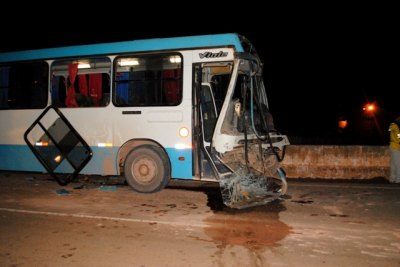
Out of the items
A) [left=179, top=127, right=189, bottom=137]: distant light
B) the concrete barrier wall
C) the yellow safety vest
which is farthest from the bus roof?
the yellow safety vest

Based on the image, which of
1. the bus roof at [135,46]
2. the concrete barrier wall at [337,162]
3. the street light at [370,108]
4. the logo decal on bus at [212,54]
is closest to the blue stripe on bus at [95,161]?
the logo decal on bus at [212,54]

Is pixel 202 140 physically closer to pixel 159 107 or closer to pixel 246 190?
pixel 159 107

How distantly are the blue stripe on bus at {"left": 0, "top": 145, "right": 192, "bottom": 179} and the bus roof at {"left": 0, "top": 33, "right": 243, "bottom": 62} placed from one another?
7.41 feet

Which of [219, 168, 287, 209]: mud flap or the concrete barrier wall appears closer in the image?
[219, 168, 287, 209]: mud flap

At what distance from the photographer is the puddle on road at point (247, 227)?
5.32 metres

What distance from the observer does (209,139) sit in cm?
829

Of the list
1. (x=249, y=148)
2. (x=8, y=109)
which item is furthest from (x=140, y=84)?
(x=8, y=109)

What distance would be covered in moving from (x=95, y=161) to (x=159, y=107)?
2.11 m

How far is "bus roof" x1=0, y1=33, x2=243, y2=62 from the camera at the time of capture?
794cm

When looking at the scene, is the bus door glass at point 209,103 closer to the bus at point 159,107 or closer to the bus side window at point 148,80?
the bus at point 159,107

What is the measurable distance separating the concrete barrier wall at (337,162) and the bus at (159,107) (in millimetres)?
3237

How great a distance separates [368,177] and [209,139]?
548 cm

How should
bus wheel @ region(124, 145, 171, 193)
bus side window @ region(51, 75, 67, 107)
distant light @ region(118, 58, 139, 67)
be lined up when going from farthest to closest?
bus side window @ region(51, 75, 67, 107), distant light @ region(118, 58, 139, 67), bus wheel @ region(124, 145, 171, 193)

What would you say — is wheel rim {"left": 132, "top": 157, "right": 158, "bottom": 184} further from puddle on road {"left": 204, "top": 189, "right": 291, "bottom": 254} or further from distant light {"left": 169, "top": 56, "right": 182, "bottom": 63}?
distant light {"left": 169, "top": 56, "right": 182, "bottom": 63}
